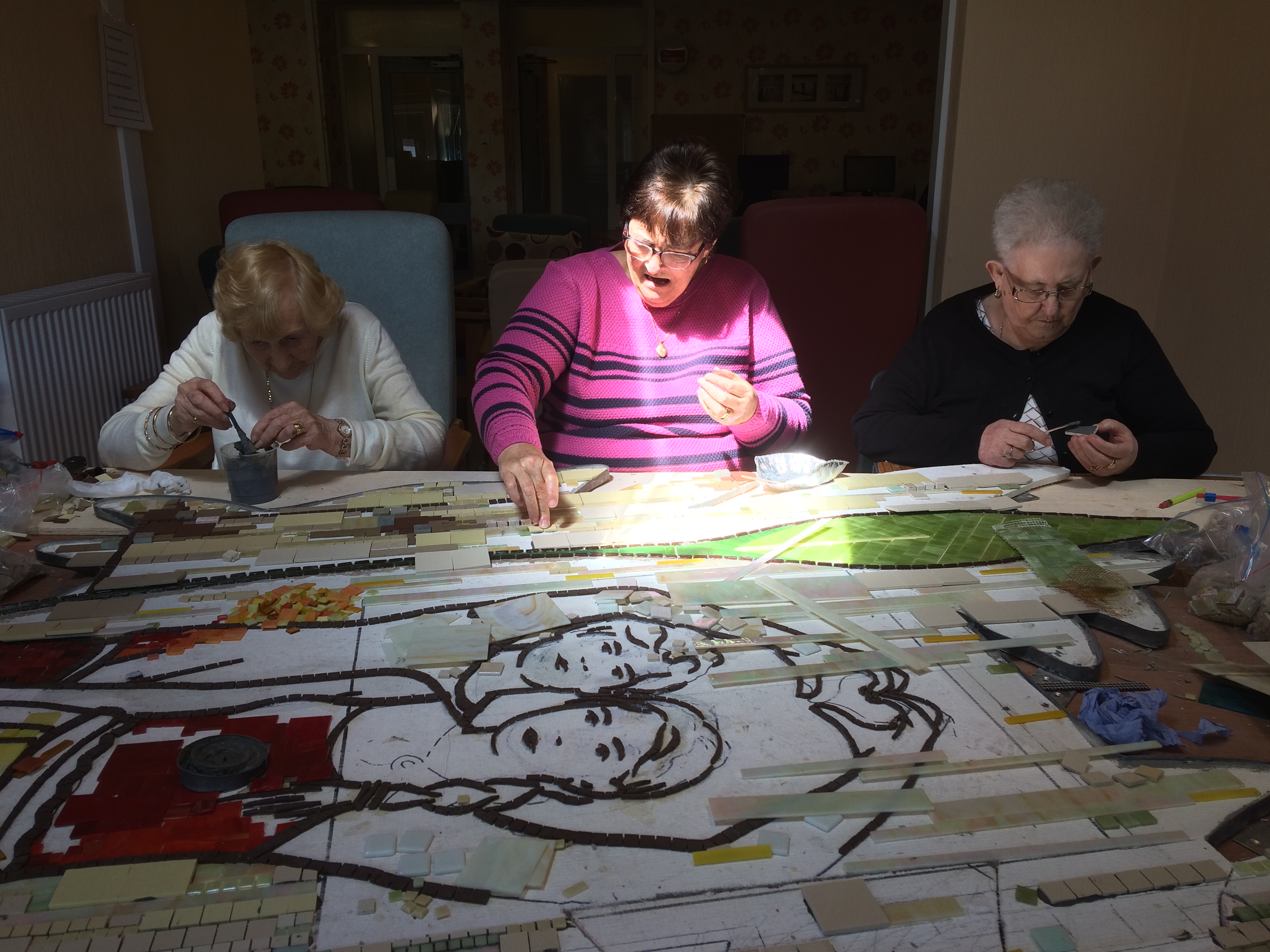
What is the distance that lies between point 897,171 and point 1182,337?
5.51 meters

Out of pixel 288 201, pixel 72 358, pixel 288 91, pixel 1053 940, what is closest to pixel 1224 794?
pixel 1053 940

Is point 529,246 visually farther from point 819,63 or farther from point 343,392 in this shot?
point 819,63

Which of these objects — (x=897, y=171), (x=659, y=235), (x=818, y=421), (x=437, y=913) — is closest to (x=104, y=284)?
(x=659, y=235)

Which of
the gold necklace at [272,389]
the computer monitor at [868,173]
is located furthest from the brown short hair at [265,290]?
the computer monitor at [868,173]

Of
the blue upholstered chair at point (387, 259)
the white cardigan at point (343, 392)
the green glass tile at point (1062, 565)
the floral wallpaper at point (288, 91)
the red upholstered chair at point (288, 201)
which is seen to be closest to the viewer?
the green glass tile at point (1062, 565)

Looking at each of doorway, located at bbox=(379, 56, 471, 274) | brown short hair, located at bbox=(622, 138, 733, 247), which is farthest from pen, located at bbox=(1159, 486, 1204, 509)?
doorway, located at bbox=(379, 56, 471, 274)

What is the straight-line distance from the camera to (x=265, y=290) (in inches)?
69.0

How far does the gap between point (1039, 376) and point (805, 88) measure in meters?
6.54

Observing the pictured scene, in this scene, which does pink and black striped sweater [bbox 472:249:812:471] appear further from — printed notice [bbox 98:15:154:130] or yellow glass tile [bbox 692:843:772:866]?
printed notice [bbox 98:15:154:130]

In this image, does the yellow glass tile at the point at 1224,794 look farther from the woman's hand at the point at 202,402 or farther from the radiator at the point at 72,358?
the radiator at the point at 72,358

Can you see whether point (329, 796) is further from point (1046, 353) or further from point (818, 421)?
point (818, 421)

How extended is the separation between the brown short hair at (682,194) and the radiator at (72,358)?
1.78m

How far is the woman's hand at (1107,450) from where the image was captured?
66.6 inches

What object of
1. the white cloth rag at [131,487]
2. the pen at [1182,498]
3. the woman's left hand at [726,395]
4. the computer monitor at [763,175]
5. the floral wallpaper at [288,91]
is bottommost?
the pen at [1182,498]
